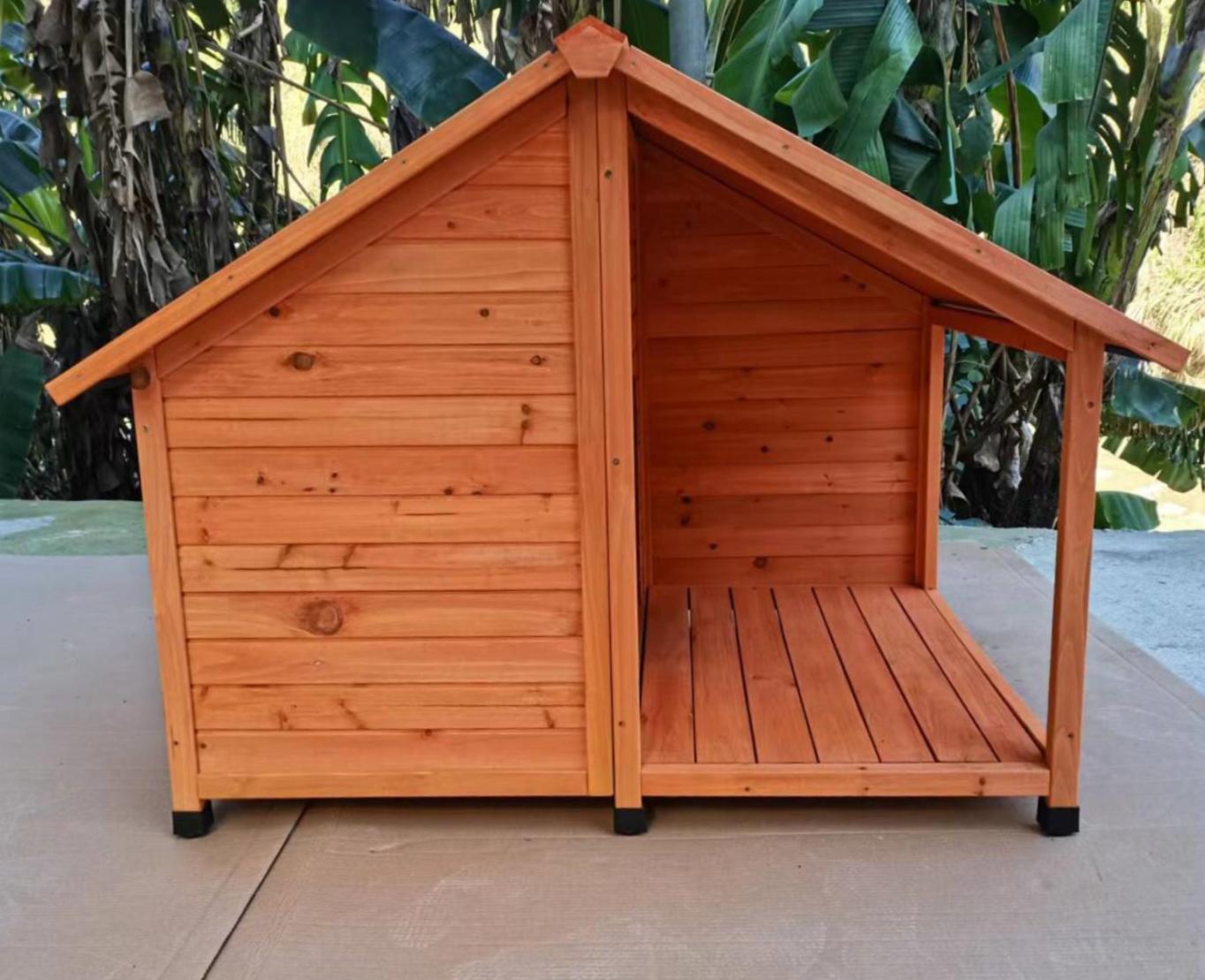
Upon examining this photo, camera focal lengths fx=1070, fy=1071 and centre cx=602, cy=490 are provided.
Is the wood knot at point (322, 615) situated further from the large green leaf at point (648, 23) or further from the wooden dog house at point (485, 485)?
the large green leaf at point (648, 23)

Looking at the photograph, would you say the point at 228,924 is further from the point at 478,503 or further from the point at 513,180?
the point at 513,180

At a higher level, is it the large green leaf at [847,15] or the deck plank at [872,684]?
the large green leaf at [847,15]

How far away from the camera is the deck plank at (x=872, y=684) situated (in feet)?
9.85

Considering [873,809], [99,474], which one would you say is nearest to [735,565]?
[873,809]

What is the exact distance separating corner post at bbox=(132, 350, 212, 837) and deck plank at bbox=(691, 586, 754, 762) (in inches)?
55.1

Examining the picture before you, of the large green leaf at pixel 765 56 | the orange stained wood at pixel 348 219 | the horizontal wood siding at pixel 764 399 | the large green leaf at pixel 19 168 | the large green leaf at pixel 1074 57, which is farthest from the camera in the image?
the large green leaf at pixel 19 168

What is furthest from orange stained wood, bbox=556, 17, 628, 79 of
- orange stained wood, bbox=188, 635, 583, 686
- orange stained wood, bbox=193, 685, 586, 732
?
orange stained wood, bbox=193, 685, 586, 732

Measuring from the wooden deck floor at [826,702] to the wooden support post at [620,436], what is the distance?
104 mm

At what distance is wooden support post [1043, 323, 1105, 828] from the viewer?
8.64 ft

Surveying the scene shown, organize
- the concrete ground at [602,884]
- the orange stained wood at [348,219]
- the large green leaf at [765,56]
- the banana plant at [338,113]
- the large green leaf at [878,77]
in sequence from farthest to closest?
the banana plant at [338,113] < the large green leaf at [765,56] < the large green leaf at [878,77] < the orange stained wood at [348,219] < the concrete ground at [602,884]

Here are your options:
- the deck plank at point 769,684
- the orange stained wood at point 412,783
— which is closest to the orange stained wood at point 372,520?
the orange stained wood at point 412,783

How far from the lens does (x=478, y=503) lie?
279 centimetres

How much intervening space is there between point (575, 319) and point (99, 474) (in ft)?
20.7

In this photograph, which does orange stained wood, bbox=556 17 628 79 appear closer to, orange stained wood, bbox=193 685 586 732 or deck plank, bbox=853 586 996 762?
orange stained wood, bbox=193 685 586 732
